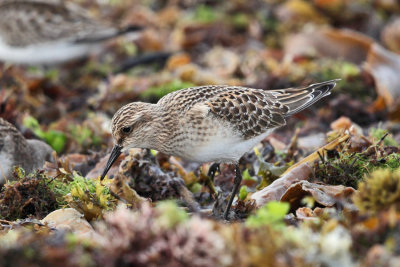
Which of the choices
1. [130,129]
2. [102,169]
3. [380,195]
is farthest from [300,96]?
[380,195]

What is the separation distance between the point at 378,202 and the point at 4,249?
1995mm

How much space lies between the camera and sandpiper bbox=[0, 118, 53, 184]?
5.25 metres

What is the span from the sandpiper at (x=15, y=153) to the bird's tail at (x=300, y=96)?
2.32 m

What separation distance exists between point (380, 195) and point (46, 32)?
7.27 meters

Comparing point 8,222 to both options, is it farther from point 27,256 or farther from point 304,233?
point 304,233

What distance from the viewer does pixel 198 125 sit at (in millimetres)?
4828

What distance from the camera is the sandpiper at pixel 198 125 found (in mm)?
4816

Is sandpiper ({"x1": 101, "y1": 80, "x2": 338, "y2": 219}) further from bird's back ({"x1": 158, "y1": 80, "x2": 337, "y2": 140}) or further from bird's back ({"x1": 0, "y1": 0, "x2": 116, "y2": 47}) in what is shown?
bird's back ({"x1": 0, "y1": 0, "x2": 116, "y2": 47})

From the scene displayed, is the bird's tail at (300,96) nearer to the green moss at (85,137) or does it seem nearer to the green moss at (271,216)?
the green moss at (85,137)

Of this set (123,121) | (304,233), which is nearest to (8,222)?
(123,121)

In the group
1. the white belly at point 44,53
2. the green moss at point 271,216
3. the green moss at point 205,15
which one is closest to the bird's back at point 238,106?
the green moss at point 271,216

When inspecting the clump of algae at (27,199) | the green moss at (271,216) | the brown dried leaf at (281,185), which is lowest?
the brown dried leaf at (281,185)

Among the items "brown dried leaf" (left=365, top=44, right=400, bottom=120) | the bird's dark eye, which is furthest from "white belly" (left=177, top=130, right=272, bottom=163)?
"brown dried leaf" (left=365, top=44, right=400, bottom=120)

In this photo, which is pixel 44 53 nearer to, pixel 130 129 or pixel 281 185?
pixel 130 129
